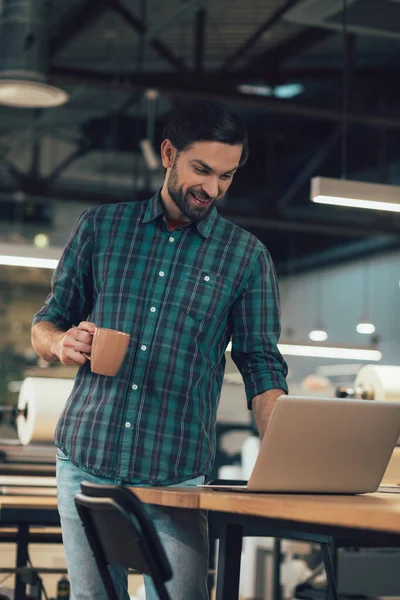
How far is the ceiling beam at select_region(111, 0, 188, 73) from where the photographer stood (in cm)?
722

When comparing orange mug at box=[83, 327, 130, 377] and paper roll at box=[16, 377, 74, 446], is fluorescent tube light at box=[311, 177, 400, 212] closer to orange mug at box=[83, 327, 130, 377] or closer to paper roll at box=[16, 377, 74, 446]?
paper roll at box=[16, 377, 74, 446]

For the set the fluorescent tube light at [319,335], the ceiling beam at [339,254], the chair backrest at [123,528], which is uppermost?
the ceiling beam at [339,254]

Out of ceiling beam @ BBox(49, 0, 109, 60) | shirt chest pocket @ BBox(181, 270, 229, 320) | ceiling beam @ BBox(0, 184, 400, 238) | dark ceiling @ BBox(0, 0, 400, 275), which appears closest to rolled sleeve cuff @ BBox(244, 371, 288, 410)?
shirt chest pocket @ BBox(181, 270, 229, 320)

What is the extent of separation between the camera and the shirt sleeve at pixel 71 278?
2.16m

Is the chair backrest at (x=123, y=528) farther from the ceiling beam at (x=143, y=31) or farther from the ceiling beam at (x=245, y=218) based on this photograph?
the ceiling beam at (x=245, y=218)

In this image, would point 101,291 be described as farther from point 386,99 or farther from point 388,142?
point 388,142

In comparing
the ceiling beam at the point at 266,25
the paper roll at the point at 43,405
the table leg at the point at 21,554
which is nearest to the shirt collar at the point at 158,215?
the table leg at the point at 21,554

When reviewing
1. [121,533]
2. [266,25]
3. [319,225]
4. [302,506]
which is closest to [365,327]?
[319,225]

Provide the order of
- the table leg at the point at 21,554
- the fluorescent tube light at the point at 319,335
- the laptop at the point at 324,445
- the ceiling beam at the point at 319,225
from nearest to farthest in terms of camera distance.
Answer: the laptop at the point at 324,445 → the table leg at the point at 21,554 → the ceiling beam at the point at 319,225 → the fluorescent tube light at the point at 319,335

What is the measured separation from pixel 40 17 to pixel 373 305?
7551 millimetres

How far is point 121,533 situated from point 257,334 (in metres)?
0.67

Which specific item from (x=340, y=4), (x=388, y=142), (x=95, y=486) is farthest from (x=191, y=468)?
(x=388, y=142)

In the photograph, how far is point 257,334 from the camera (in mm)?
2129

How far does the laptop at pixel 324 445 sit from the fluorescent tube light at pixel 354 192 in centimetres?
278
